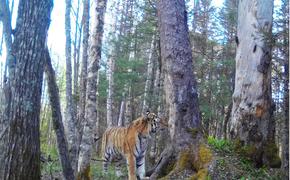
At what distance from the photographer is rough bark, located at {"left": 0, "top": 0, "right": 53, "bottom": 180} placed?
6.14 meters

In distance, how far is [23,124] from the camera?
20.4 feet

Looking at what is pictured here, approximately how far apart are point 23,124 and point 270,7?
529 cm

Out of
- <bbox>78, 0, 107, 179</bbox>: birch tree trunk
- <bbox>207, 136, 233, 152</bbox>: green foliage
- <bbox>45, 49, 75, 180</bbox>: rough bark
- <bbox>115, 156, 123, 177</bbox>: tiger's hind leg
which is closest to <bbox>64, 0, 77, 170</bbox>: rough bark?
<bbox>78, 0, 107, 179</bbox>: birch tree trunk

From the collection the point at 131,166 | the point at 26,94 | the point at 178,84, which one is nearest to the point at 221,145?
the point at 178,84

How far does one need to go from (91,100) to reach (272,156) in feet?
15.0

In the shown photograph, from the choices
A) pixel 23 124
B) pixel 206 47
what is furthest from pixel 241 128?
pixel 206 47

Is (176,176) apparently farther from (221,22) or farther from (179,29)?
(221,22)

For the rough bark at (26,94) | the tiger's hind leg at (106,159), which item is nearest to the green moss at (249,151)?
the rough bark at (26,94)

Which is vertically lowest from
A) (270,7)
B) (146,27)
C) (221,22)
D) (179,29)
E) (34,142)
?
(34,142)

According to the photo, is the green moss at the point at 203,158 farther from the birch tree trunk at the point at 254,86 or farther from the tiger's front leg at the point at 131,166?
the tiger's front leg at the point at 131,166

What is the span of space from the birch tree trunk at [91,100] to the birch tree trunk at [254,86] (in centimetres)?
357

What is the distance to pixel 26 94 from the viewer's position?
627cm

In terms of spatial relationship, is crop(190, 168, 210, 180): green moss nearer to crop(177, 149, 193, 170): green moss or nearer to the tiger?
crop(177, 149, 193, 170): green moss

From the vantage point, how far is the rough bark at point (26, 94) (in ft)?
20.2
